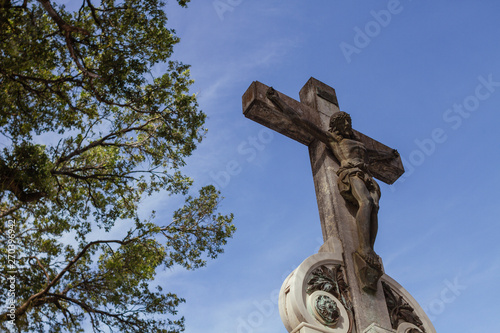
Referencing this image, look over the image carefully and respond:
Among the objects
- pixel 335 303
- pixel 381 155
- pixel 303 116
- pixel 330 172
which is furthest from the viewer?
pixel 381 155

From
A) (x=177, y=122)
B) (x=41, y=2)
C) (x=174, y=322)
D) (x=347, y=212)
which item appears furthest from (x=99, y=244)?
(x=347, y=212)

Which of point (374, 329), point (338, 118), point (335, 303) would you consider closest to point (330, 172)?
point (338, 118)

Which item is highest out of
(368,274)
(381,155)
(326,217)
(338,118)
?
(338,118)

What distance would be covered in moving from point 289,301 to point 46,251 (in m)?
6.18

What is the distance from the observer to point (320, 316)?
4402 mm

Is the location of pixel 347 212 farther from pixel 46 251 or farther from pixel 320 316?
pixel 46 251

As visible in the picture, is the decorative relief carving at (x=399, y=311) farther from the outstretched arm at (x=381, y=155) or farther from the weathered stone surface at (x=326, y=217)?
the outstretched arm at (x=381, y=155)

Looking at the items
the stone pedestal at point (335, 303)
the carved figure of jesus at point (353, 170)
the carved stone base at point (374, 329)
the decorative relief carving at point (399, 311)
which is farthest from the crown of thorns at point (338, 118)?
the carved stone base at point (374, 329)

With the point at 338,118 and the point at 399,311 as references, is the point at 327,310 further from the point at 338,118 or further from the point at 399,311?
the point at 338,118

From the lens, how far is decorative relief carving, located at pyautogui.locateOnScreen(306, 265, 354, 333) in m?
4.44

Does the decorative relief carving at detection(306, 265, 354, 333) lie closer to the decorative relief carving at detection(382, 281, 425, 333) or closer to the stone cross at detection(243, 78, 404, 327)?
the stone cross at detection(243, 78, 404, 327)

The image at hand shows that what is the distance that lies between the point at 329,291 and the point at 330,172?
5.49 ft

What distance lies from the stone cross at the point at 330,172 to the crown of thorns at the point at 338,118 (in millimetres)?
190

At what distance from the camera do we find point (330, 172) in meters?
5.93
